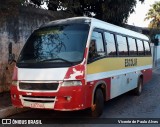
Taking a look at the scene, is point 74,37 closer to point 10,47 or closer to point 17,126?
point 17,126

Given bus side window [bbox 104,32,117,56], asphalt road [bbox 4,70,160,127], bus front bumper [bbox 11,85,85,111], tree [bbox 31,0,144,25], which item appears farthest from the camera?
tree [bbox 31,0,144,25]

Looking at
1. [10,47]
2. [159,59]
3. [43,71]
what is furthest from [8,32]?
[159,59]

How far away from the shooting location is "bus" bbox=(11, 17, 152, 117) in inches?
269

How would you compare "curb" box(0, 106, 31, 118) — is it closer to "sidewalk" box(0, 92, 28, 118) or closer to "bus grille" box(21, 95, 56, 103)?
"sidewalk" box(0, 92, 28, 118)

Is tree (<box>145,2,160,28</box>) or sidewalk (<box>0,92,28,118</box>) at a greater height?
tree (<box>145,2,160,28</box>)

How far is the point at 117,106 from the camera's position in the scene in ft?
30.9

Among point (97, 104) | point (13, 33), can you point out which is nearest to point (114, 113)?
point (97, 104)

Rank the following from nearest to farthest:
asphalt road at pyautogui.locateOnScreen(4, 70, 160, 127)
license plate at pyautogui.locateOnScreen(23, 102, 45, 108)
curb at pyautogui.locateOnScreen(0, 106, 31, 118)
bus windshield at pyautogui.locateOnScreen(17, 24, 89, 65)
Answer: license plate at pyautogui.locateOnScreen(23, 102, 45, 108) → bus windshield at pyautogui.locateOnScreen(17, 24, 89, 65) → asphalt road at pyautogui.locateOnScreen(4, 70, 160, 127) → curb at pyautogui.locateOnScreen(0, 106, 31, 118)

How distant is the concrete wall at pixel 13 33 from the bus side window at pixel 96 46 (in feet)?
11.9

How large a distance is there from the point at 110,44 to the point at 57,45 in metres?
1.95

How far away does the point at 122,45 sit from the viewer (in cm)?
995

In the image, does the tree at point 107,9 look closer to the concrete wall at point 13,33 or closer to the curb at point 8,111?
the concrete wall at point 13,33

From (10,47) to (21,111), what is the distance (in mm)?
2709

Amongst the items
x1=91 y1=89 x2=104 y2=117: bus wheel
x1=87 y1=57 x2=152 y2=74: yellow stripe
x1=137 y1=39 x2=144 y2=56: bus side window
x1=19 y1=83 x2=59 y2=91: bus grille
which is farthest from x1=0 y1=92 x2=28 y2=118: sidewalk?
x1=137 y1=39 x2=144 y2=56: bus side window
